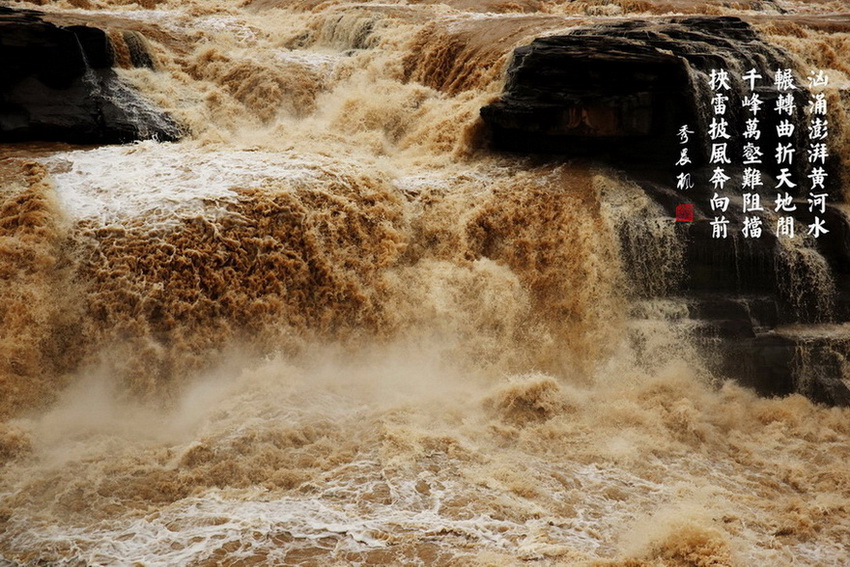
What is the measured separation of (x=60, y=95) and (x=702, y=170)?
7.78 metres

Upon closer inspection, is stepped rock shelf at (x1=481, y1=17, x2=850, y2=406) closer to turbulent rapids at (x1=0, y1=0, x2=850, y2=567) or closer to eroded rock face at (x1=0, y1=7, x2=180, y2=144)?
turbulent rapids at (x1=0, y1=0, x2=850, y2=567)

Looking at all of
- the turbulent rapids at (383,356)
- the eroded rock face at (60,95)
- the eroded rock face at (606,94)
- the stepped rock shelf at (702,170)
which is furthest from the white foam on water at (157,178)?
the stepped rock shelf at (702,170)

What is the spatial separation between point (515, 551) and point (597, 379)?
9.18 ft

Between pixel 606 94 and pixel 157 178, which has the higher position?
pixel 606 94

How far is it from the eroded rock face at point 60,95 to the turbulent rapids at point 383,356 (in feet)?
0.14

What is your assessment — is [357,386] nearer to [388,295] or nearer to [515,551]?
[388,295]

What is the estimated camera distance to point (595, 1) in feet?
49.9

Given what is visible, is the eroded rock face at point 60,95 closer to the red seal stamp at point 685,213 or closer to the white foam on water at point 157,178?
the white foam on water at point 157,178

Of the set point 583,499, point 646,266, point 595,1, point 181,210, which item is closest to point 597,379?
point 646,266

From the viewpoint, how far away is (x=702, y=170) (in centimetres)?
809

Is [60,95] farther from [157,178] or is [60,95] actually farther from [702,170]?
[702,170]

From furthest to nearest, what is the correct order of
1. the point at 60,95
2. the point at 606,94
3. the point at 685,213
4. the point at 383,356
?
the point at 60,95 → the point at 606,94 → the point at 685,213 → the point at 383,356

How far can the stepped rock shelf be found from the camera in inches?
279

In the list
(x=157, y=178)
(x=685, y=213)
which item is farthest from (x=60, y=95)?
(x=685, y=213)
